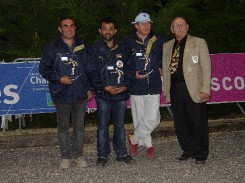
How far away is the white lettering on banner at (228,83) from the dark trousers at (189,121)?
265 cm

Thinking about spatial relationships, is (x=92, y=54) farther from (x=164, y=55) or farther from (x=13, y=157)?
(x=13, y=157)

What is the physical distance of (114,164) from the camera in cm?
688

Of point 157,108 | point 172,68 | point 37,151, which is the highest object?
point 172,68

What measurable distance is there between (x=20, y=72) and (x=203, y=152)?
3609mm

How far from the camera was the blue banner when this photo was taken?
8727 millimetres

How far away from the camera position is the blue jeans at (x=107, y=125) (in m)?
6.80

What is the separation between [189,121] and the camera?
272 inches

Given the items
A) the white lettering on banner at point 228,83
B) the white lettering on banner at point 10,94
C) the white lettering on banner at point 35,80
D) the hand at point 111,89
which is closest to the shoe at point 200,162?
the hand at point 111,89

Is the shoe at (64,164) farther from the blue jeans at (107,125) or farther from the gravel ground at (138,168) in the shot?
the blue jeans at (107,125)

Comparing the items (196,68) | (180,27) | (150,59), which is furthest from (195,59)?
(150,59)

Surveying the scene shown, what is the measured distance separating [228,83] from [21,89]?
12.3 ft

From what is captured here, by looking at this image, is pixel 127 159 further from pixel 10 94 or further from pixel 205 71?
pixel 10 94

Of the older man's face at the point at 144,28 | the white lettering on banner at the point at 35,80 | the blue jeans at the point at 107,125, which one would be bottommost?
the blue jeans at the point at 107,125

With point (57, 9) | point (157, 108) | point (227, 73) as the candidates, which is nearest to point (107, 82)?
Answer: point (157, 108)
